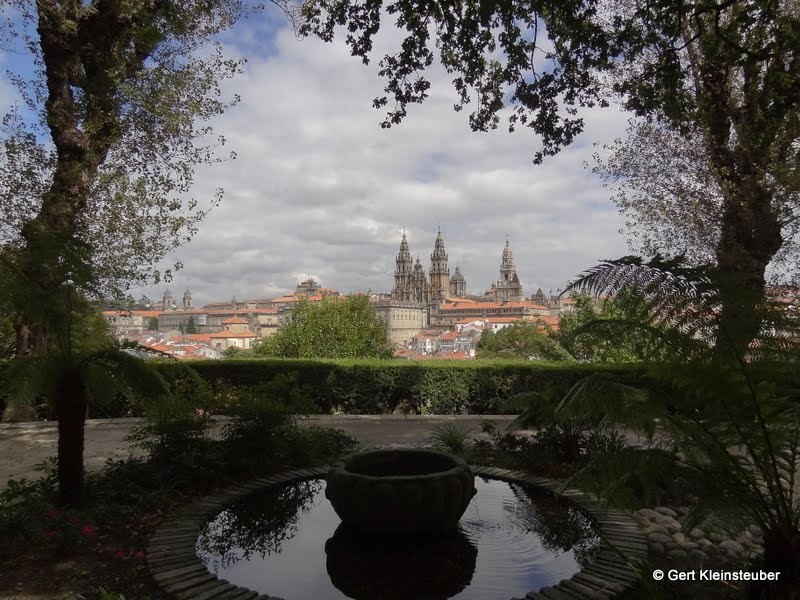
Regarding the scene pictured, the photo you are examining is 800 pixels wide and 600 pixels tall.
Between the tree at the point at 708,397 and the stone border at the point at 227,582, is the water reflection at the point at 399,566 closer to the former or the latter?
the stone border at the point at 227,582

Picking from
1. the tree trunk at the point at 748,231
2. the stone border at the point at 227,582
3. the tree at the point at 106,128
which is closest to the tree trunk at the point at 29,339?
the tree at the point at 106,128

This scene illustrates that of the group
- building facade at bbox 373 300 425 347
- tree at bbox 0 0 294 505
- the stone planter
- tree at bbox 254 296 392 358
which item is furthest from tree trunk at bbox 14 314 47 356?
building facade at bbox 373 300 425 347

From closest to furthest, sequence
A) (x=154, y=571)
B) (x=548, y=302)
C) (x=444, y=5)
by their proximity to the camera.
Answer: (x=154, y=571), (x=444, y=5), (x=548, y=302)

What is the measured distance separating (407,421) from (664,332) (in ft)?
25.4

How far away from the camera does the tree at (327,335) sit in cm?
2939

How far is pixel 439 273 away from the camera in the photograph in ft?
474

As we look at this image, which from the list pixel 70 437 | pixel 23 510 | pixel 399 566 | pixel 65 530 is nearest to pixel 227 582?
pixel 399 566

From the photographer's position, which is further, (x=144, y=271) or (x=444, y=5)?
(x=144, y=271)

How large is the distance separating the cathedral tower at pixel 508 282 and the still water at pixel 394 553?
470 feet

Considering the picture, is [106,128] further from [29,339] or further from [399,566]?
[399,566]

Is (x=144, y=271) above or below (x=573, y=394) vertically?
above

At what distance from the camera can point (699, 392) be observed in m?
3.03

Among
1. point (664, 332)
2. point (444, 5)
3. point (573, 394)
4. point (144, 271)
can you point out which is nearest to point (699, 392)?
point (664, 332)

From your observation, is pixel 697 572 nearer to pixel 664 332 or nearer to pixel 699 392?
pixel 699 392
